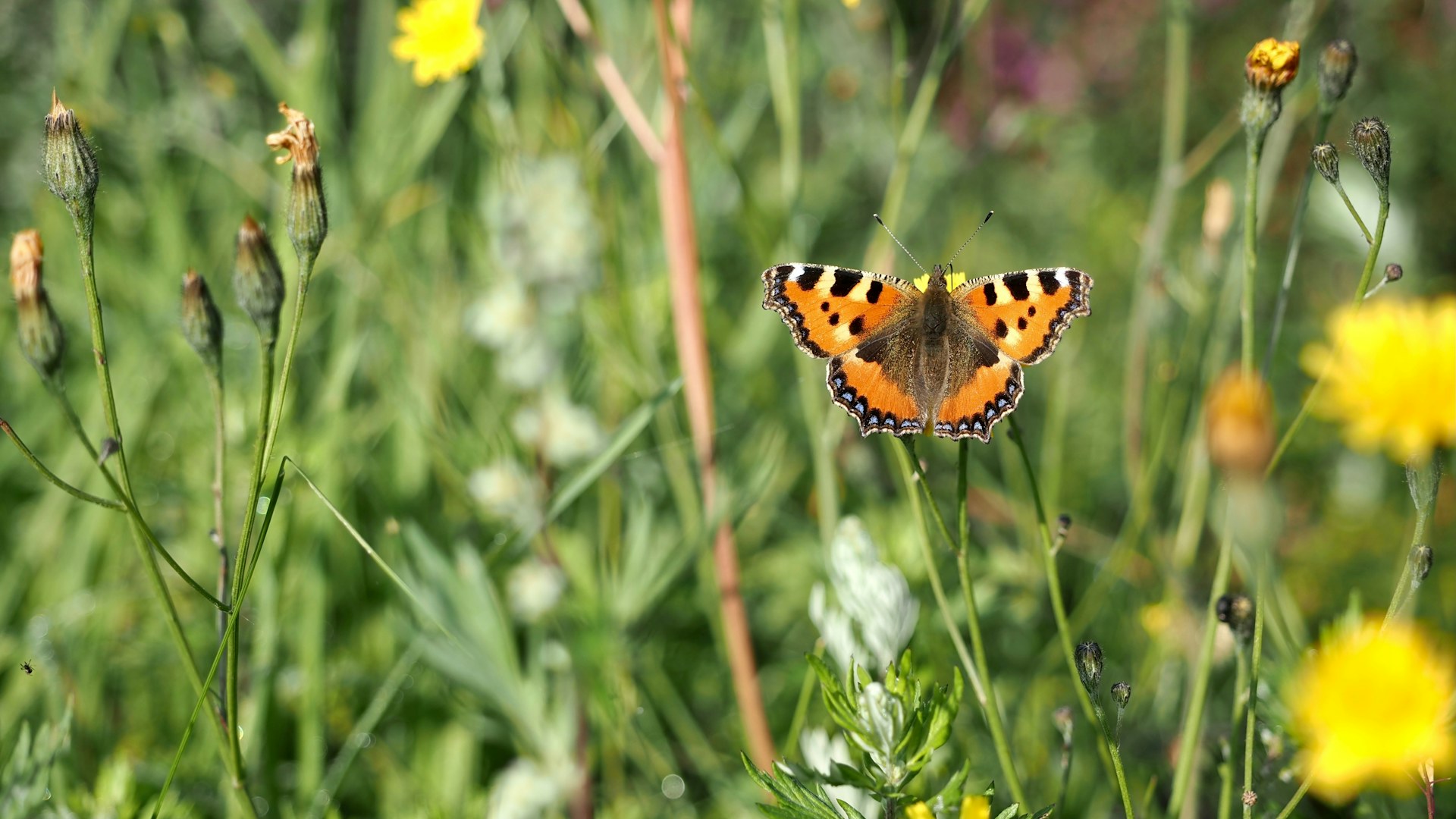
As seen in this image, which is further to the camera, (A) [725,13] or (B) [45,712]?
(A) [725,13]

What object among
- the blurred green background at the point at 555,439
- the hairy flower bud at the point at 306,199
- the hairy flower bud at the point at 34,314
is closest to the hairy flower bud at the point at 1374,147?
the blurred green background at the point at 555,439

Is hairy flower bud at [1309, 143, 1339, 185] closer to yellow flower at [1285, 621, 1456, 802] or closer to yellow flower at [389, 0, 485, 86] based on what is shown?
yellow flower at [1285, 621, 1456, 802]

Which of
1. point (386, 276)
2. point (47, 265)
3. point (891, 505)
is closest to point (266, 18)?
point (47, 265)

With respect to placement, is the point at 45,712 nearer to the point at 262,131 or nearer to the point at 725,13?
the point at 262,131

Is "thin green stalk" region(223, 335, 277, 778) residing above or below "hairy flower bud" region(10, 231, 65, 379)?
below

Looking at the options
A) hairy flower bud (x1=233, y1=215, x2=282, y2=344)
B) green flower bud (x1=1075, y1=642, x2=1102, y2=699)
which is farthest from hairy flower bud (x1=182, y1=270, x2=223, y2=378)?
green flower bud (x1=1075, y1=642, x2=1102, y2=699)

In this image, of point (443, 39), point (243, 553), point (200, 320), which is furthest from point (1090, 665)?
point (443, 39)

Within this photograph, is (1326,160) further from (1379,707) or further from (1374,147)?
(1379,707)
